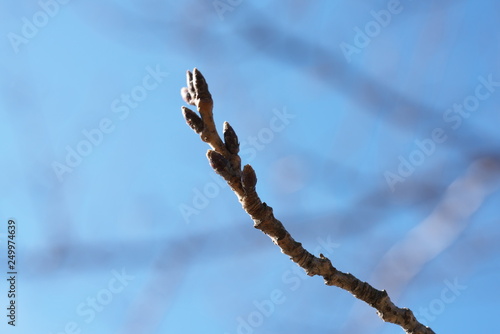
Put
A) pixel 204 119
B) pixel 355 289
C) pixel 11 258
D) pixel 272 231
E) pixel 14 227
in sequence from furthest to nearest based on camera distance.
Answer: pixel 14 227
pixel 11 258
pixel 355 289
pixel 272 231
pixel 204 119

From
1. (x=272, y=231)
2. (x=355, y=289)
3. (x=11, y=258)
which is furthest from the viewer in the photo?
(x=11, y=258)

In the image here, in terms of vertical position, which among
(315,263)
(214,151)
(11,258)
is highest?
(315,263)

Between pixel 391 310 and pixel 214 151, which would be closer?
pixel 214 151

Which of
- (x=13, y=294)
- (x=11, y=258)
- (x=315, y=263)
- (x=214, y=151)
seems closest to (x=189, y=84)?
(x=214, y=151)

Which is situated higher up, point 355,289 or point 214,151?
point 355,289

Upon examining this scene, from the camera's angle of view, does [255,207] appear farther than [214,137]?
Yes

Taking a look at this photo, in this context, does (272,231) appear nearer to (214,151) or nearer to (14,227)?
(214,151)
